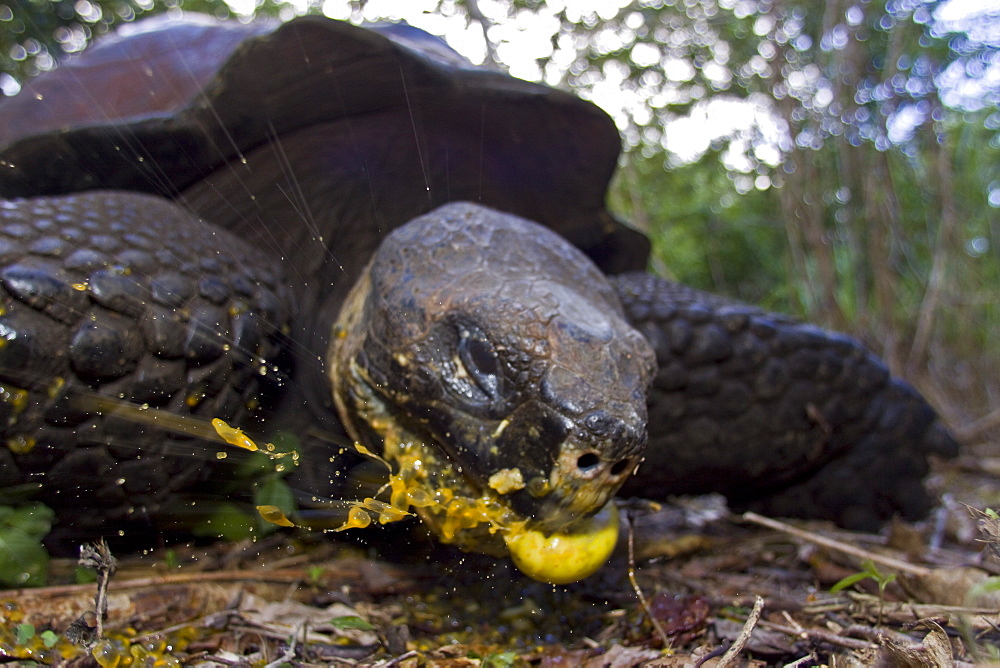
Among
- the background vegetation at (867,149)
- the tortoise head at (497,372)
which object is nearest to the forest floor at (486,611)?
the tortoise head at (497,372)

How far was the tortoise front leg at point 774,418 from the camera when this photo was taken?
2.52m

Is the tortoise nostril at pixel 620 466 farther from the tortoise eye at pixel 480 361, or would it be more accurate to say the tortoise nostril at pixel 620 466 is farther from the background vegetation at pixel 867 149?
the background vegetation at pixel 867 149

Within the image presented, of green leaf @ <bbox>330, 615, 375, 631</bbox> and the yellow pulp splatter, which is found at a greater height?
the yellow pulp splatter

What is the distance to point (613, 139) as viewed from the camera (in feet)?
9.66

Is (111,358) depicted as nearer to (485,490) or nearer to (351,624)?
(351,624)

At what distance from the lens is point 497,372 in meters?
1.54

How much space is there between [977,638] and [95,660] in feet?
5.38

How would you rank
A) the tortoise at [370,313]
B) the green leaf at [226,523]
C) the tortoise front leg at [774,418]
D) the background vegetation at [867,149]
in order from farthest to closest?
the background vegetation at [867,149] < the tortoise front leg at [774,418] < the green leaf at [226,523] < the tortoise at [370,313]

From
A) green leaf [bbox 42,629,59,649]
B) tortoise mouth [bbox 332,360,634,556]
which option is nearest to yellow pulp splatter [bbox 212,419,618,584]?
tortoise mouth [bbox 332,360,634,556]

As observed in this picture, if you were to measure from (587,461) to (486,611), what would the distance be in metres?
0.56

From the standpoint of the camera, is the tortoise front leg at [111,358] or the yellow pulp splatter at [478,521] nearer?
the yellow pulp splatter at [478,521]

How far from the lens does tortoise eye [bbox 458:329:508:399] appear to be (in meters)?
1.54

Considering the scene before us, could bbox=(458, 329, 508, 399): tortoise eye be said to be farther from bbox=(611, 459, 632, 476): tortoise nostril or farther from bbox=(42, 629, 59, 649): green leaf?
bbox=(42, 629, 59, 649): green leaf

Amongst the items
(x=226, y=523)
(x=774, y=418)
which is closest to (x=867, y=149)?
(x=774, y=418)
